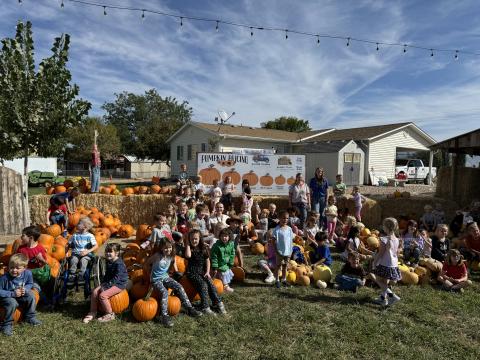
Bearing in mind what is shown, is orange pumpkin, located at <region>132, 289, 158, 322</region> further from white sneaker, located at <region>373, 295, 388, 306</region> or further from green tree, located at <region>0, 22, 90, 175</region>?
green tree, located at <region>0, 22, 90, 175</region>

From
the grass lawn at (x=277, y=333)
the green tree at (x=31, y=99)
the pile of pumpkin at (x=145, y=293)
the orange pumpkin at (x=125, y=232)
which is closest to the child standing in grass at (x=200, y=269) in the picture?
the pile of pumpkin at (x=145, y=293)

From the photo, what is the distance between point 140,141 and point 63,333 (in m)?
39.1

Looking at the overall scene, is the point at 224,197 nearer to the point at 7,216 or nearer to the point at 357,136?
the point at 7,216

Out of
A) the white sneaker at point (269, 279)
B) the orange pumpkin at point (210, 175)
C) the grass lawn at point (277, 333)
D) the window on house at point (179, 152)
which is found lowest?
the grass lawn at point (277, 333)

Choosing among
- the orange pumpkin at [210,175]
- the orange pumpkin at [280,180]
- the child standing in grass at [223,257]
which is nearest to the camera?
the child standing in grass at [223,257]

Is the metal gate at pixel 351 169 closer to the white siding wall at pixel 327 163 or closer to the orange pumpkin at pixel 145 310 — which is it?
the white siding wall at pixel 327 163

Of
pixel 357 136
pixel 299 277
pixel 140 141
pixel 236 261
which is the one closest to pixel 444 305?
pixel 299 277

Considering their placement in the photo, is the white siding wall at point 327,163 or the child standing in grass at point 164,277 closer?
the child standing in grass at point 164,277

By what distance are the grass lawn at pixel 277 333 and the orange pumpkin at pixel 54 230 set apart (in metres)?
3.19

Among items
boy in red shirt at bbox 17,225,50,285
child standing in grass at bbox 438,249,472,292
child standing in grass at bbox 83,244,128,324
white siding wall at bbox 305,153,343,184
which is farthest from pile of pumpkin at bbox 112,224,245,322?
white siding wall at bbox 305,153,343,184

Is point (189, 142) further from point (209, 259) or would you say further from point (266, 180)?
point (209, 259)

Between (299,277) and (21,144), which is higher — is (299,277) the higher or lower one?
the lower one

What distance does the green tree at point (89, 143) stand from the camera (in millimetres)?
45000

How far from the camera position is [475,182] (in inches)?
457
